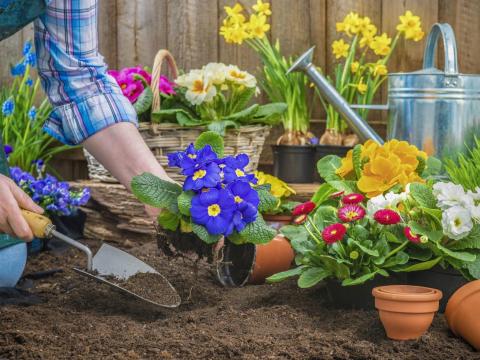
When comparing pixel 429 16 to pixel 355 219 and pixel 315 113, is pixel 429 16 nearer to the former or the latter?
pixel 315 113

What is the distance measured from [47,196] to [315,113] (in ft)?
3.88

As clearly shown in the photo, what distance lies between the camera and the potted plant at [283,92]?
321cm

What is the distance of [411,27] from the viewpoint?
10.3 feet

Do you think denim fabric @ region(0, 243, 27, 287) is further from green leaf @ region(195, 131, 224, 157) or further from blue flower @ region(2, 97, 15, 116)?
blue flower @ region(2, 97, 15, 116)

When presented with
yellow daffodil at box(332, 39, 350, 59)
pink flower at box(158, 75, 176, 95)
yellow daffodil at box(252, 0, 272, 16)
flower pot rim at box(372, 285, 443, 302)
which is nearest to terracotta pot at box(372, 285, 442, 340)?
flower pot rim at box(372, 285, 443, 302)

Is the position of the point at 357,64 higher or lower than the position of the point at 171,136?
higher

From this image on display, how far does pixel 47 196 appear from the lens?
9.95 ft

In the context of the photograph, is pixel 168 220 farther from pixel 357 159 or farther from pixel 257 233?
pixel 357 159

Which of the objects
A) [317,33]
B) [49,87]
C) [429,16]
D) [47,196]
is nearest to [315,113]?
[317,33]

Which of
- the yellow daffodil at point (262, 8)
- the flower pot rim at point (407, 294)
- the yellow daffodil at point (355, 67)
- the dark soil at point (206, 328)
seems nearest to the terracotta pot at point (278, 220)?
the dark soil at point (206, 328)

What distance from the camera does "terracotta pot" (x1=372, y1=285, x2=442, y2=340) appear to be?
5.39 ft

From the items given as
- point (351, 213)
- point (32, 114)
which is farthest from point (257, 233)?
point (32, 114)

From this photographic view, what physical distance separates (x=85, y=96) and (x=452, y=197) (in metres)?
0.93

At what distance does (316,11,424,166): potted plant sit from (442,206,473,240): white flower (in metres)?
1.34
